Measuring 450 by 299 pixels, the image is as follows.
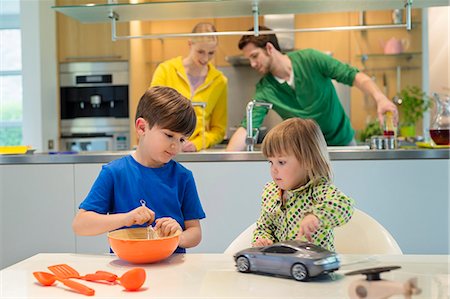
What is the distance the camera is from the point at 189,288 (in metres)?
1.03

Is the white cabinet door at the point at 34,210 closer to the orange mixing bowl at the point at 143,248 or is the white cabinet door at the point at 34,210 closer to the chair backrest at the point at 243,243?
the chair backrest at the point at 243,243

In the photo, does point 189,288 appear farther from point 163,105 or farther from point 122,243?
point 163,105

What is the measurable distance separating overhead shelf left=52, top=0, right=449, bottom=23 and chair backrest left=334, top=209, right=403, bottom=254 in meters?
1.39

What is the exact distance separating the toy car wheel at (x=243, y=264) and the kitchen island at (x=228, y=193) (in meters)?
1.36

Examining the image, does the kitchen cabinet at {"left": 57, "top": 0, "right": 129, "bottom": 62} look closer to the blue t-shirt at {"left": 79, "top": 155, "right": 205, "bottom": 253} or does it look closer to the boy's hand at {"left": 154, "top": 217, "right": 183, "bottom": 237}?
the blue t-shirt at {"left": 79, "top": 155, "right": 205, "bottom": 253}

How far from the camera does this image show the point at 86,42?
16.7 feet

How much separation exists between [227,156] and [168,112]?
1017mm

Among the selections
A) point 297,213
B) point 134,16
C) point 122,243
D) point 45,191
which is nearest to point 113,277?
point 122,243

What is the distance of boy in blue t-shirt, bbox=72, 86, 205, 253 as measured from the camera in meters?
1.52

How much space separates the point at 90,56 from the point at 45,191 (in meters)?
2.67

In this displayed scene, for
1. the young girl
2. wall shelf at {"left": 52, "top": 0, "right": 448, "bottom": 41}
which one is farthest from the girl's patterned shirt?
wall shelf at {"left": 52, "top": 0, "right": 448, "bottom": 41}

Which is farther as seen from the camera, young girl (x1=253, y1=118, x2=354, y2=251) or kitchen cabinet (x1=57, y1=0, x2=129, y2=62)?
kitchen cabinet (x1=57, y1=0, x2=129, y2=62)

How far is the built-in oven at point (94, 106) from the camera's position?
5.09 m

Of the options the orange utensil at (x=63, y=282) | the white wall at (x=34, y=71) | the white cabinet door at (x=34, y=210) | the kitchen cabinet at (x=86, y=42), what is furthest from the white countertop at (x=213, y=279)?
the kitchen cabinet at (x=86, y=42)
